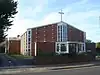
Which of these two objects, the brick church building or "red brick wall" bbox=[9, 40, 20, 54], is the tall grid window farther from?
"red brick wall" bbox=[9, 40, 20, 54]

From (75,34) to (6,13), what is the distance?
31.7 m

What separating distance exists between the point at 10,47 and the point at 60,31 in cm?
1595

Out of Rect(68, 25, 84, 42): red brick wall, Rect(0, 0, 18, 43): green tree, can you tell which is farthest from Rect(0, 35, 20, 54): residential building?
Rect(0, 0, 18, 43): green tree

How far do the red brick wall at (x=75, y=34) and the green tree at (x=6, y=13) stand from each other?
96.0 ft

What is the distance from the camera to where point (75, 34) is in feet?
201

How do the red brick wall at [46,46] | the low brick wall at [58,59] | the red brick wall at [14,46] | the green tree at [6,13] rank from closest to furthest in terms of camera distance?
the green tree at [6,13] → the low brick wall at [58,59] → the red brick wall at [46,46] → the red brick wall at [14,46]

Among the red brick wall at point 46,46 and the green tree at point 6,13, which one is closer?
the green tree at point 6,13

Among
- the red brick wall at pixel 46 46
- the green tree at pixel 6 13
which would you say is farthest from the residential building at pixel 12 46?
the green tree at pixel 6 13

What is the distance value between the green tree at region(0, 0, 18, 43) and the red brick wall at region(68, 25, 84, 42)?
96.0 feet

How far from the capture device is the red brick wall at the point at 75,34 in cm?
6041

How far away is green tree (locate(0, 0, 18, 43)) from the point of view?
30283mm

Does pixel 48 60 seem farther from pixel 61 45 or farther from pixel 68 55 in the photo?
pixel 61 45

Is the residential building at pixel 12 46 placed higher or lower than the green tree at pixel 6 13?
lower

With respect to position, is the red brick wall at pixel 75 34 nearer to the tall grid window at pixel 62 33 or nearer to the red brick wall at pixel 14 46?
the tall grid window at pixel 62 33
